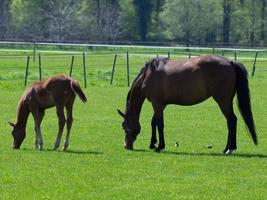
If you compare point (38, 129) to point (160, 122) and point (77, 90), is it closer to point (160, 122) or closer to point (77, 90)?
point (77, 90)

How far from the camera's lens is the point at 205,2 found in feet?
280

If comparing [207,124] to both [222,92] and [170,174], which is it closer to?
[222,92]

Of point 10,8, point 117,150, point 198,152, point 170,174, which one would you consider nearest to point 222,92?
point 198,152

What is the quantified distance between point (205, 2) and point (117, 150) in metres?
72.7

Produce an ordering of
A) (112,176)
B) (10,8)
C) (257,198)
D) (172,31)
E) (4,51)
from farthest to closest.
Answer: (10,8) → (172,31) → (4,51) → (112,176) → (257,198)

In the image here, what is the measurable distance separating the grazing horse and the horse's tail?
295 centimetres

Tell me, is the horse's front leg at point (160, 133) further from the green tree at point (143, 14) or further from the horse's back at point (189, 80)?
the green tree at point (143, 14)

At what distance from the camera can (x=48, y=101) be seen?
14242 mm

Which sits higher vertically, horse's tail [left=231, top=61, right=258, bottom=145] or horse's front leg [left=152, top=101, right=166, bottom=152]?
horse's tail [left=231, top=61, right=258, bottom=145]

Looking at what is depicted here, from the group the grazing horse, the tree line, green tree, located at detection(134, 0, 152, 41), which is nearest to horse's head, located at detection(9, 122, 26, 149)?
the grazing horse

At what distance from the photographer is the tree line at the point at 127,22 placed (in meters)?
83.9

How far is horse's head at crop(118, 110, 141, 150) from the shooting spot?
47.4ft

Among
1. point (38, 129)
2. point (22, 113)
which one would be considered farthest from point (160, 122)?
point (22, 113)

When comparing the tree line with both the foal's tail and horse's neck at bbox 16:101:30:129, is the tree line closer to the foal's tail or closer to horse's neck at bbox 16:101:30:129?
horse's neck at bbox 16:101:30:129
